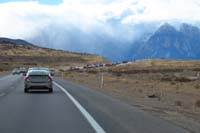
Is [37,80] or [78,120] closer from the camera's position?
[78,120]

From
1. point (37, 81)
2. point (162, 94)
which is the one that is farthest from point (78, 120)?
point (162, 94)

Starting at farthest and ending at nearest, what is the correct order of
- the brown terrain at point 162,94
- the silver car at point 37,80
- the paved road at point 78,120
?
the silver car at point 37,80 < the brown terrain at point 162,94 < the paved road at point 78,120

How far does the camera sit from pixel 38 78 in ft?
114

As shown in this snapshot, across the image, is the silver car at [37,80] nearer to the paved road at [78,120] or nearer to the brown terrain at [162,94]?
the brown terrain at [162,94]

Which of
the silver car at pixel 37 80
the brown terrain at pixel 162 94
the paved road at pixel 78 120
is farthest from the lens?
the silver car at pixel 37 80

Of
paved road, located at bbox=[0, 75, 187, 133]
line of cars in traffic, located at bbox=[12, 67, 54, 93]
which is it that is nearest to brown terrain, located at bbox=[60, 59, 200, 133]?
paved road, located at bbox=[0, 75, 187, 133]

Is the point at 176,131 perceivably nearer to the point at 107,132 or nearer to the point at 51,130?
the point at 107,132

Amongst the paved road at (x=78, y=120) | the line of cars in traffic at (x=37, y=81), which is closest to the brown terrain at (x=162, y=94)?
the paved road at (x=78, y=120)

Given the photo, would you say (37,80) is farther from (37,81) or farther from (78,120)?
(78,120)

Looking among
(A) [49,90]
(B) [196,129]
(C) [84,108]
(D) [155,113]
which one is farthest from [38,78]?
→ (B) [196,129]

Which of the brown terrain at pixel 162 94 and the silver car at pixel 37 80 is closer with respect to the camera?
A: the brown terrain at pixel 162 94

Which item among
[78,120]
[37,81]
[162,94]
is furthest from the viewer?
[162,94]

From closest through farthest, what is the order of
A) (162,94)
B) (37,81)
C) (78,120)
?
(78,120) < (37,81) < (162,94)

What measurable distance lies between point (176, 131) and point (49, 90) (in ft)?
71.8
